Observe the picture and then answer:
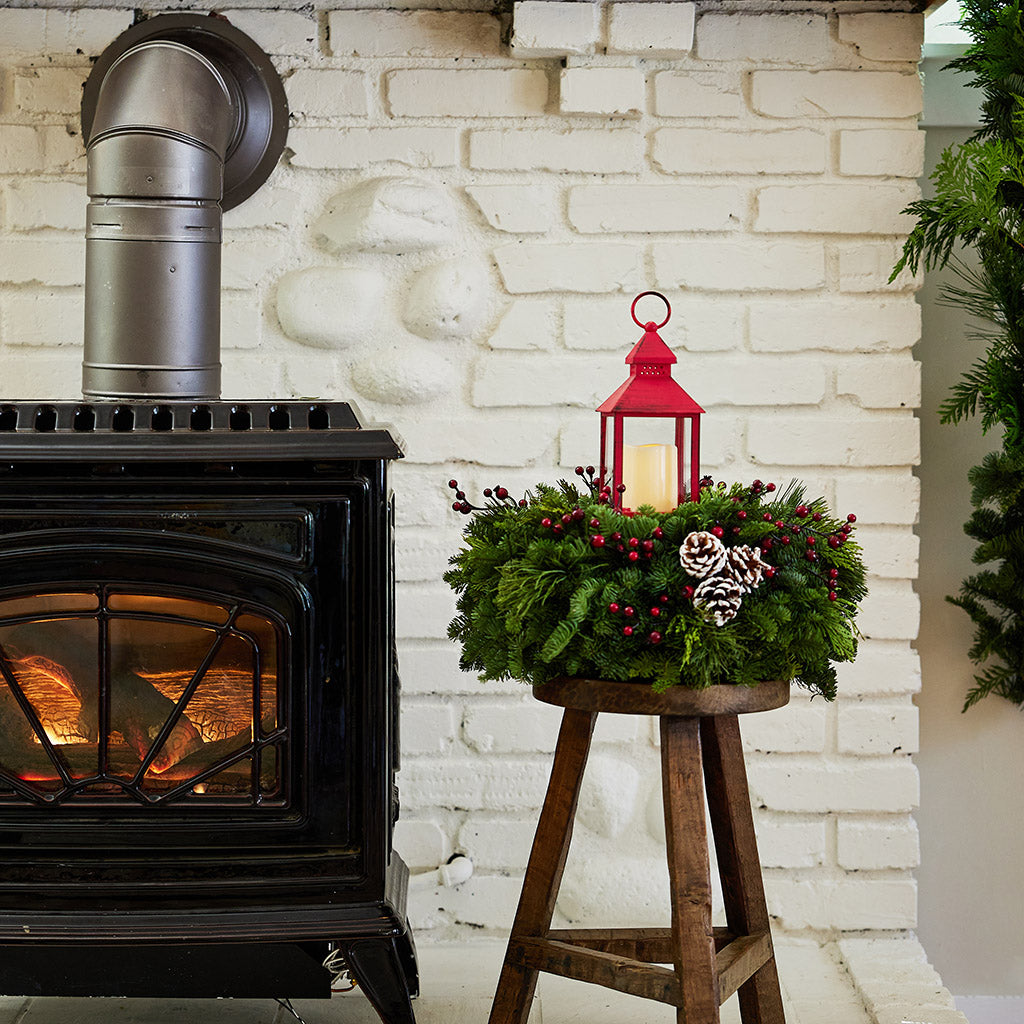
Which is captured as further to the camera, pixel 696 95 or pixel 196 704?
pixel 696 95

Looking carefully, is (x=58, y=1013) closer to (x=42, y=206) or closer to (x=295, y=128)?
(x=42, y=206)

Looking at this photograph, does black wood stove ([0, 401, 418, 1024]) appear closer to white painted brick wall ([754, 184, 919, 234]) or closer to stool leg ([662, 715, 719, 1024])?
stool leg ([662, 715, 719, 1024])

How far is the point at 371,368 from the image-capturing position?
179 centimetres

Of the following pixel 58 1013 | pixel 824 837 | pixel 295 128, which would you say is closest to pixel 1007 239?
pixel 824 837

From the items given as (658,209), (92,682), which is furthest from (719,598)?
(658,209)

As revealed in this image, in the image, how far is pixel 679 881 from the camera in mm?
1235

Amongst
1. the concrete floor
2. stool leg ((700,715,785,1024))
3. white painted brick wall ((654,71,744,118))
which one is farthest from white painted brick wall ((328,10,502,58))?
the concrete floor

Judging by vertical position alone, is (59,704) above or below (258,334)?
below

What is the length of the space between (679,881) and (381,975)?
40 centimetres

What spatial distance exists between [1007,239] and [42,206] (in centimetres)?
149

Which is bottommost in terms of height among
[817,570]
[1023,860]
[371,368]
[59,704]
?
[1023,860]

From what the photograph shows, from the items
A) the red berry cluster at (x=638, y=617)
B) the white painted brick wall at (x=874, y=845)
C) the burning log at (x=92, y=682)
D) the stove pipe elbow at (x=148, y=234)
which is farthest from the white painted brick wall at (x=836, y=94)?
the burning log at (x=92, y=682)

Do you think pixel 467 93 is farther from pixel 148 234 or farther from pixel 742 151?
pixel 148 234

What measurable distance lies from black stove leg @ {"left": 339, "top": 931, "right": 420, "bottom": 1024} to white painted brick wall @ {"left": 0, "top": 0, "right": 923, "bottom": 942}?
46 centimetres
